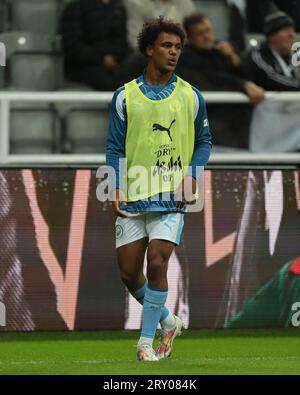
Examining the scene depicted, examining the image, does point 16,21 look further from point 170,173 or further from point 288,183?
point 170,173

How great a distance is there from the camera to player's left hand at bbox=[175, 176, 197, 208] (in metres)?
8.52

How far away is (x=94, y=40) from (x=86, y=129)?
1146mm

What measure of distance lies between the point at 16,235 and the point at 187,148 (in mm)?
3060

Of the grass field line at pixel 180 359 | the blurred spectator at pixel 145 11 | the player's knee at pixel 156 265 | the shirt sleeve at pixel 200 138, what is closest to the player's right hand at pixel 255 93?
the blurred spectator at pixel 145 11

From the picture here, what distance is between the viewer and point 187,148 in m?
8.63

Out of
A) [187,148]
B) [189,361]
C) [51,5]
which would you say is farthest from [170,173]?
[51,5]

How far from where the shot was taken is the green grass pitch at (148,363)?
8.00 m

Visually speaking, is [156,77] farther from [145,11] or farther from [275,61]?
[145,11]

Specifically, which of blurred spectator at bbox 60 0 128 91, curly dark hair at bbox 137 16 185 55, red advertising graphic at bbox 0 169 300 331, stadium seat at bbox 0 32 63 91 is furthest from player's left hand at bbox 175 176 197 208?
stadium seat at bbox 0 32 63 91

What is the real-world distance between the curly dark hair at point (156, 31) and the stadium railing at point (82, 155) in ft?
11.0

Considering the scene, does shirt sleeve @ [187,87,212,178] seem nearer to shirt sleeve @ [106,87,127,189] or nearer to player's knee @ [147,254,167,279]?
shirt sleeve @ [106,87,127,189]

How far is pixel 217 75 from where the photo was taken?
12.9m

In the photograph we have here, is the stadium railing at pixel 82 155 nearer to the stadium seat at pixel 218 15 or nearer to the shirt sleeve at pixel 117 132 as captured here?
the stadium seat at pixel 218 15
